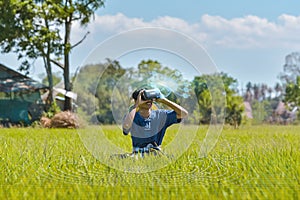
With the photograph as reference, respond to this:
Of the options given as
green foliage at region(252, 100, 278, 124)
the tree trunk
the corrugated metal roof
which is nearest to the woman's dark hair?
the tree trunk

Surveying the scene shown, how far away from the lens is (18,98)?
17547 millimetres

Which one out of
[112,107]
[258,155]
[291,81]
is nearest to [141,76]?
[112,107]

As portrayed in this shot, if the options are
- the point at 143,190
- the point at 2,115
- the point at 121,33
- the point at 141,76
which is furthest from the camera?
the point at 2,115

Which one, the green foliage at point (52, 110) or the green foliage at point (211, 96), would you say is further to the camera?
the green foliage at point (52, 110)

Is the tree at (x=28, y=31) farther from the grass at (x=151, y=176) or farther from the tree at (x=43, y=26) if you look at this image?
the grass at (x=151, y=176)

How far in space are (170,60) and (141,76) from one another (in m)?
0.43

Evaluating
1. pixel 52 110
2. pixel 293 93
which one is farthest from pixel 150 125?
pixel 293 93

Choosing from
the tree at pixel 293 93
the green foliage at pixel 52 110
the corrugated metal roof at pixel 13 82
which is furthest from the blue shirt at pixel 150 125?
the tree at pixel 293 93

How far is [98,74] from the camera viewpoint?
4.29 meters

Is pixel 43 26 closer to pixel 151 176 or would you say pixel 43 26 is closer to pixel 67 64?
pixel 67 64

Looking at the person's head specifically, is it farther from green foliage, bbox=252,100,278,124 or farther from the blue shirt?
green foliage, bbox=252,100,278,124

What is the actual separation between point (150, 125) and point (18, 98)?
14.0 metres

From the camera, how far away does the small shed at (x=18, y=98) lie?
56.9 feet

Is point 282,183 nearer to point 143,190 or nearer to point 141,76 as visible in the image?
point 143,190
